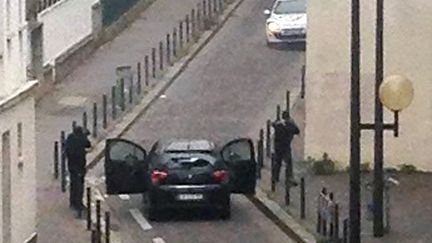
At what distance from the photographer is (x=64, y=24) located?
46.3 metres

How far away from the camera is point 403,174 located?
114ft

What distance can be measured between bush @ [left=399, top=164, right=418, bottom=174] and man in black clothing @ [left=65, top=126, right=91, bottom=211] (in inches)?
291

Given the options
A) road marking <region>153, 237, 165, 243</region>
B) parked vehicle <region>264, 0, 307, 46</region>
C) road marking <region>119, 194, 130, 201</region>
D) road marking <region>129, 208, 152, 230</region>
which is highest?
parked vehicle <region>264, 0, 307, 46</region>

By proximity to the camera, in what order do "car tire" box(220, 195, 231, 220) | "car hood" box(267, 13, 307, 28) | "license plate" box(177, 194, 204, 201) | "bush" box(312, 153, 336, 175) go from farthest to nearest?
"car hood" box(267, 13, 307, 28), "bush" box(312, 153, 336, 175), "car tire" box(220, 195, 231, 220), "license plate" box(177, 194, 204, 201)

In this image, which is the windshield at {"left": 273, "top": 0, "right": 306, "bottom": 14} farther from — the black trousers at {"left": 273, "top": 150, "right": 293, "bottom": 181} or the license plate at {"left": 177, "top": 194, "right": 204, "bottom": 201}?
the license plate at {"left": 177, "top": 194, "right": 204, "bottom": 201}

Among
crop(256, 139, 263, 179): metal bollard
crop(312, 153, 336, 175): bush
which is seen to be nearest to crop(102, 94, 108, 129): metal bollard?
crop(256, 139, 263, 179): metal bollard

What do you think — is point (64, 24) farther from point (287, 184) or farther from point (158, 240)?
point (158, 240)

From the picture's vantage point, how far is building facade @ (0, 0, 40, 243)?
25094 mm

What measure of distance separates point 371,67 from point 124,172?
692 centimetres

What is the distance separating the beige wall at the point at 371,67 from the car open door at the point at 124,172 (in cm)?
612

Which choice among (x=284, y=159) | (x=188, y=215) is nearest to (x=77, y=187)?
(x=188, y=215)

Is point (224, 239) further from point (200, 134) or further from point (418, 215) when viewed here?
point (200, 134)

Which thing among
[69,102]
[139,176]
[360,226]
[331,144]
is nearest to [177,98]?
[69,102]

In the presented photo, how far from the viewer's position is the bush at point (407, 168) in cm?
3497
